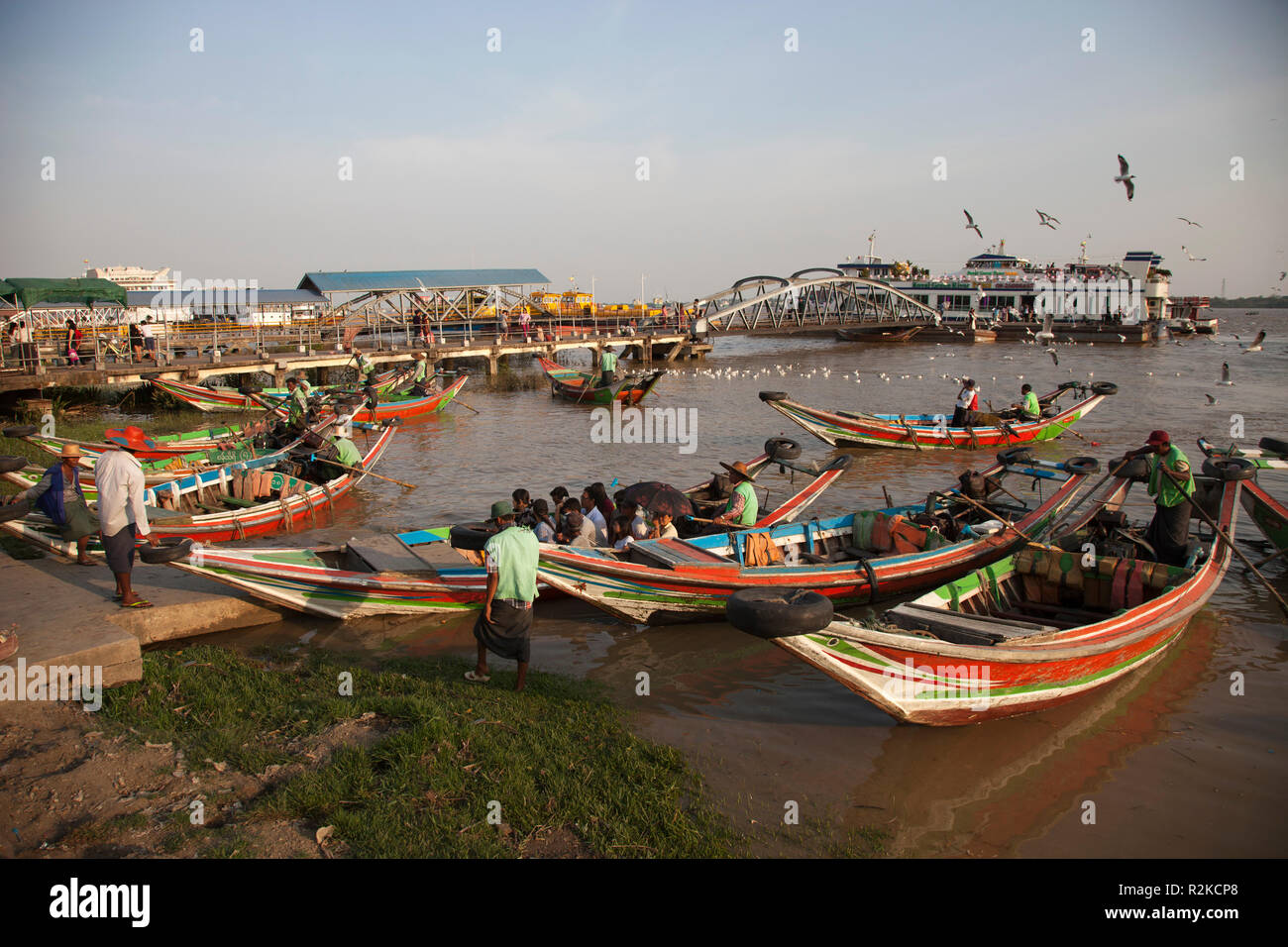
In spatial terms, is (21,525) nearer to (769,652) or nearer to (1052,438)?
(769,652)

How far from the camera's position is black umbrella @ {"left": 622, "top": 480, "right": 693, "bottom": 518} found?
368 inches

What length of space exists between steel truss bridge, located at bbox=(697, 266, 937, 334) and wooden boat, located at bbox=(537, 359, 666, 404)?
1927 cm

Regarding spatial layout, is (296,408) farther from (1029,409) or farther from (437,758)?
(1029,409)

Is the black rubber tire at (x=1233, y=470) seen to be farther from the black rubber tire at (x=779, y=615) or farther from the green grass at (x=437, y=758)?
the green grass at (x=437, y=758)

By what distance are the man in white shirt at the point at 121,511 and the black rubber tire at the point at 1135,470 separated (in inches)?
378

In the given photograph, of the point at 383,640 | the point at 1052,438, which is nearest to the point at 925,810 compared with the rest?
the point at 383,640

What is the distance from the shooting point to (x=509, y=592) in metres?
5.92

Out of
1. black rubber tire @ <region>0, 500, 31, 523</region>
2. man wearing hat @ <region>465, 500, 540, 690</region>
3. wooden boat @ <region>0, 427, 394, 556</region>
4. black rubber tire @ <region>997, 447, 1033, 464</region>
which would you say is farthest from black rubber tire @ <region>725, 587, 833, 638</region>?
wooden boat @ <region>0, 427, 394, 556</region>

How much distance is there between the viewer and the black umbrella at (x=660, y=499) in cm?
934

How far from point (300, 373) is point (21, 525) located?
68.5 feet

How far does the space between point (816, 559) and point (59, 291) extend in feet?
79.4

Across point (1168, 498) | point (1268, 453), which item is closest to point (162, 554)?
point (1168, 498)

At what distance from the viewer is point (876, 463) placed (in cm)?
1770

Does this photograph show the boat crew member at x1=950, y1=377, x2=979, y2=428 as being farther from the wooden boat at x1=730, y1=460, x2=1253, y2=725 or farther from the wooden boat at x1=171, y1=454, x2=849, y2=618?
the wooden boat at x1=171, y1=454, x2=849, y2=618
